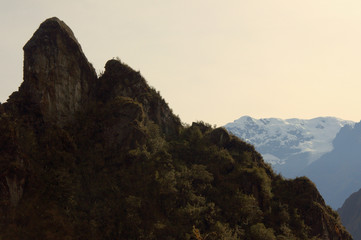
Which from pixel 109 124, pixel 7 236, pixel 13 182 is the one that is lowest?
pixel 7 236

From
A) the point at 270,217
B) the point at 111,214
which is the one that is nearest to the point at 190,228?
the point at 111,214

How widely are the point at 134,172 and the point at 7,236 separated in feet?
45.9

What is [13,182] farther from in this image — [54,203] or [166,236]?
[166,236]

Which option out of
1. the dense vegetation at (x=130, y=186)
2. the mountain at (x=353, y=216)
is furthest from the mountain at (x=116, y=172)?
the mountain at (x=353, y=216)

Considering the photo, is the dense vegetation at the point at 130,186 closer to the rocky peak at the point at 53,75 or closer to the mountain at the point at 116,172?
the mountain at the point at 116,172

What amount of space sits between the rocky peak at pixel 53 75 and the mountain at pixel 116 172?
12cm

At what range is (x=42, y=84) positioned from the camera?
39.2 m

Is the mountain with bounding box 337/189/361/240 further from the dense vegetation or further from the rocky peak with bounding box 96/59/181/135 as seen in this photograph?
the rocky peak with bounding box 96/59/181/135

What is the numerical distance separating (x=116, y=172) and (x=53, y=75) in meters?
13.5

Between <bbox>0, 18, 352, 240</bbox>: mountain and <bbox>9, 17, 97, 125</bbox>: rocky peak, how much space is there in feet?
0.40

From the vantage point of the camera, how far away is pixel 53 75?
1571 inches

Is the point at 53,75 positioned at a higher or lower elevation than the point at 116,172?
higher

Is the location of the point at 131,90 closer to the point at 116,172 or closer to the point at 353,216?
the point at 116,172

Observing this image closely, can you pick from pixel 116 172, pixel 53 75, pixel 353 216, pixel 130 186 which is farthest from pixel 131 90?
pixel 353 216
